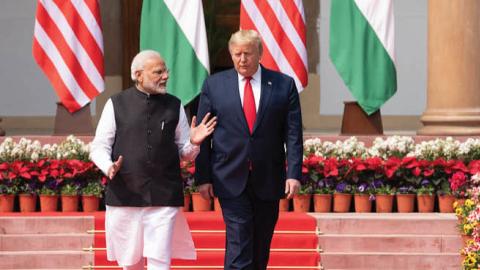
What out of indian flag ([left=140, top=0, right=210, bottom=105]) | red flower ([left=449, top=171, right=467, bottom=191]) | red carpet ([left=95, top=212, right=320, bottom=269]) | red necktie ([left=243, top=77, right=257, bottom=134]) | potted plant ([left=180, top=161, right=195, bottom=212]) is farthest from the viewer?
indian flag ([left=140, top=0, right=210, bottom=105])

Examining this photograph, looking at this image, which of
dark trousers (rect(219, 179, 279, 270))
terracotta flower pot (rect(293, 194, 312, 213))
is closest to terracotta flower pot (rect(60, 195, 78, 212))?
terracotta flower pot (rect(293, 194, 312, 213))

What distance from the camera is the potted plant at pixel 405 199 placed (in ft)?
42.2

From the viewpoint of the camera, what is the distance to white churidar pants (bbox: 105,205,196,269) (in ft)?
27.4

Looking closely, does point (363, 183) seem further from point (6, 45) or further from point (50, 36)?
point (6, 45)

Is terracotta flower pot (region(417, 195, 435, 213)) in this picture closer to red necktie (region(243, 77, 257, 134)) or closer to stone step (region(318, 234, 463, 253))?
stone step (region(318, 234, 463, 253))

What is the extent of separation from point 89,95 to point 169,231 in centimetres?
645

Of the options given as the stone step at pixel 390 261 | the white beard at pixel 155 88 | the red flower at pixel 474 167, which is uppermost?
the white beard at pixel 155 88

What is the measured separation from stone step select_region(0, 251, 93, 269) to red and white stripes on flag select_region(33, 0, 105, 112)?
3.48 metres

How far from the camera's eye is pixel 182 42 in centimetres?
1439

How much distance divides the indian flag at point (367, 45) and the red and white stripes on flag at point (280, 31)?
1.71 ft

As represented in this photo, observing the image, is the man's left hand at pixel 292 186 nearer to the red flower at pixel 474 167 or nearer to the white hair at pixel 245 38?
the white hair at pixel 245 38

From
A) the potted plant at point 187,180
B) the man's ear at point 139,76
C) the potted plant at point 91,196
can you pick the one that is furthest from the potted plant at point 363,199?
the man's ear at point 139,76

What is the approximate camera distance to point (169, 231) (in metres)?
8.38

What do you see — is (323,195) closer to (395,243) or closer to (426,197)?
(426,197)
